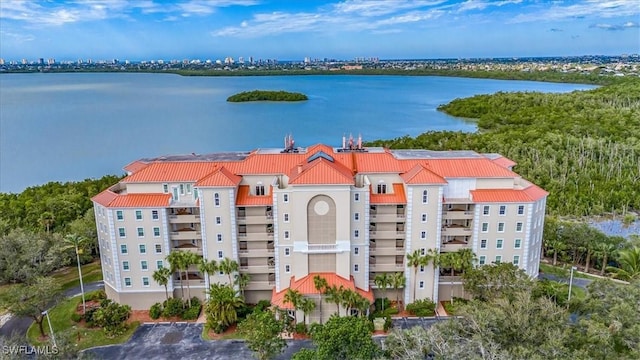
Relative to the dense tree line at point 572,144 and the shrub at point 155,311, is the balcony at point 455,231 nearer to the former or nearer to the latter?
the shrub at point 155,311

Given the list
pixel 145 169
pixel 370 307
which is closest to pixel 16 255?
pixel 145 169

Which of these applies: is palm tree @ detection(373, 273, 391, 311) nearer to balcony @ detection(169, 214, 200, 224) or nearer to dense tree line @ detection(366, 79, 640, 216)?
balcony @ detection(169, 214, 200, 224)

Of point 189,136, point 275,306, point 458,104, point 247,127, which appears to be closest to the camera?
point 275,306

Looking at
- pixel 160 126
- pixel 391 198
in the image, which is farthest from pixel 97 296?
pixel 160 126

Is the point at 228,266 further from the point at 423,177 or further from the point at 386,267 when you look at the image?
the point at 423,177

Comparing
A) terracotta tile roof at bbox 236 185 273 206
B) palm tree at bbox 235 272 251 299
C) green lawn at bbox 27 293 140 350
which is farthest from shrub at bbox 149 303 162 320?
terracotta tile roof at bbox 236 185 273 206

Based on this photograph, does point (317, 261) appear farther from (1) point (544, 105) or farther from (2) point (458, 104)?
(2) point (458, 104)
